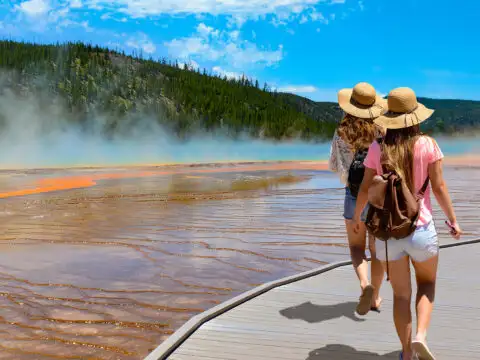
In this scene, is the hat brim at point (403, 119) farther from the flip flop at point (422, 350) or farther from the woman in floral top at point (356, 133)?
the flip flop at point (422, 350)

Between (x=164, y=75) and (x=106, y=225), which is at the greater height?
(x=164, y=75)

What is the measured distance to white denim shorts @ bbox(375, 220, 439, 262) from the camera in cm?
371

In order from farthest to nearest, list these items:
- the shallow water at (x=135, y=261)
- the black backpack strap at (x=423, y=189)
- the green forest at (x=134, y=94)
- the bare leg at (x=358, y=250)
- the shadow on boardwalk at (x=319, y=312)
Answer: the green forest at (x=134, y=94), the shallow water at (x=135, y=261), the bare leg at (x=358, y=250), the shadow on boardwalk at (x=319, y=312), the black backpack strap at (x=423, y=189)

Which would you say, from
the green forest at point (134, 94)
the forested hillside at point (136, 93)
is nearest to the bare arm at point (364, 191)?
the green forest at point (134, 94)

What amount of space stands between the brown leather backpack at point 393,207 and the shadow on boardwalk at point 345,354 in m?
0.96

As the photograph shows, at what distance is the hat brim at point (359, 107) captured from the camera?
16.4 ft

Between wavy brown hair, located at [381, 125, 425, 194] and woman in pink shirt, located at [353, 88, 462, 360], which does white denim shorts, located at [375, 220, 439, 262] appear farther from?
wavy brown hair, located at [381, 125, 425, 194]

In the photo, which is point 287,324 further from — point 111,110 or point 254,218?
point 111,110

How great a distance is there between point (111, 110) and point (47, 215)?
107895mm

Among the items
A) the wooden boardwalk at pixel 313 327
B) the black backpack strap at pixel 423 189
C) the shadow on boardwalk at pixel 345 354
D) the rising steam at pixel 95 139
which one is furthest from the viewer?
the rising steam at pixel 95 139

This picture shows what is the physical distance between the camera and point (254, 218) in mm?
Result: 14234

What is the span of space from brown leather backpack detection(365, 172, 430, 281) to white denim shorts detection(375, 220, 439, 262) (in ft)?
0.15

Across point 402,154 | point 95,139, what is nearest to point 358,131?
point 402,154

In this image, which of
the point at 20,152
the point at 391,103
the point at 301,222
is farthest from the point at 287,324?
the point at 20,152
